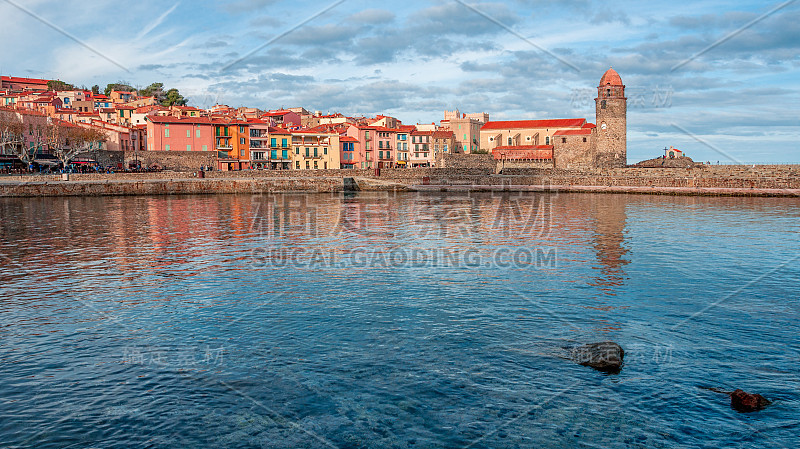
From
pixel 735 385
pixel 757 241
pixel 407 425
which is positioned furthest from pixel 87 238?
pixel 757 241

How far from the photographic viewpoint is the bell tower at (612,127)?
3553 inches

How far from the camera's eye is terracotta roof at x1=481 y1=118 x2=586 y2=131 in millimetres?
105431

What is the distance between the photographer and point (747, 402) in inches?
378

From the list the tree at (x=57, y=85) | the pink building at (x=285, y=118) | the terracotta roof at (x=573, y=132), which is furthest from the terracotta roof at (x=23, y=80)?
the terracotta roof at (x=573, y=132)

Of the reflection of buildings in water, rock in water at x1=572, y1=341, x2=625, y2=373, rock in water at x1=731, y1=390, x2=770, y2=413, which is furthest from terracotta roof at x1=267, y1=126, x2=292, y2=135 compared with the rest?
rock in water at x1=731, y1=390, x2=770, y2=413

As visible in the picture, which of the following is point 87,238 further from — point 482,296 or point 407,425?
point 407,425

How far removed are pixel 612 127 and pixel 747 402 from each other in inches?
3391

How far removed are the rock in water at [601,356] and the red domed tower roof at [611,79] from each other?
3418 inches

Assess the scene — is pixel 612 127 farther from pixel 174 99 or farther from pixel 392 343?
pixel 174 99

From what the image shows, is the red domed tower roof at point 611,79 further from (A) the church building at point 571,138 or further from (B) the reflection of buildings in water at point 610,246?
(B) the reflection of buildings in water at point 610,246

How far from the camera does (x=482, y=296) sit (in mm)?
16938

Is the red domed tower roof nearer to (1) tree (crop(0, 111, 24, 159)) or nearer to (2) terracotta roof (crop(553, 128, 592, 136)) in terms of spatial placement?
(2) terracotta roof (crop(553, 128, 592, 136))

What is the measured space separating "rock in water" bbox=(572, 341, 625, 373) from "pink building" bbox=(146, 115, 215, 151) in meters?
82.0

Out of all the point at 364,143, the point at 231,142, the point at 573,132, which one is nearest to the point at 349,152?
the point at 364,143
